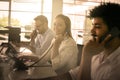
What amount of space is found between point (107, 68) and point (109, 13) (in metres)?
0.31

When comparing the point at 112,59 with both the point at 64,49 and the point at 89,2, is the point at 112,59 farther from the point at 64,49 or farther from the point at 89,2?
the point at 89,2

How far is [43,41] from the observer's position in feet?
9.59

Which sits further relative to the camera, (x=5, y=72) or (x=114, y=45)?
(x=5, y=72)

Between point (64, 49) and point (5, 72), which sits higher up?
point (64, 49)

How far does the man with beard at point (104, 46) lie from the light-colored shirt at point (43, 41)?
130 cm

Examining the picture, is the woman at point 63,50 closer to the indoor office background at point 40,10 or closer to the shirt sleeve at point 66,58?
the shirt sleeve at point 66,58

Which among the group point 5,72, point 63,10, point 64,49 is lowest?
point 5,72

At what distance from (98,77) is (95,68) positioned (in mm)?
72

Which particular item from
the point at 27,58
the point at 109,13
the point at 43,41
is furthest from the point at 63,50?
the point at 43,41

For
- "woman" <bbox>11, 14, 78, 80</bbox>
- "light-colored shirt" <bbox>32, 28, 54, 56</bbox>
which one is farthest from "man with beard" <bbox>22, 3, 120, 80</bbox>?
"light-colored shirt" <bbox>32, 28, 54, 56</bbox>

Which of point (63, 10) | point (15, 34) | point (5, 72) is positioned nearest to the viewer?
point (5, 72)

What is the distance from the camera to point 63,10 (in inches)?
262

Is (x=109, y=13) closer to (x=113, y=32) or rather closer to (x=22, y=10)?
(x=113, y=32)

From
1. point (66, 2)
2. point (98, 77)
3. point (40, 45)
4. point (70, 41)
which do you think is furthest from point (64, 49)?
point (66, 2)
